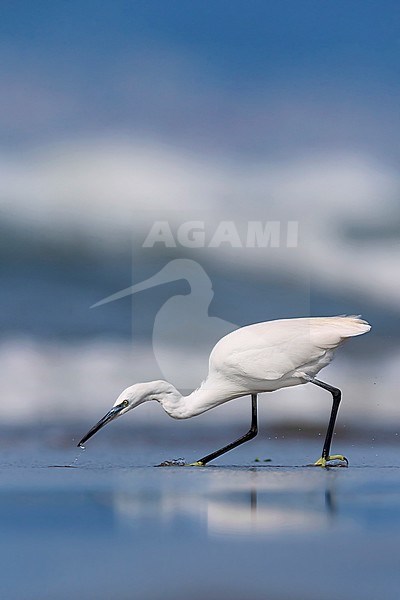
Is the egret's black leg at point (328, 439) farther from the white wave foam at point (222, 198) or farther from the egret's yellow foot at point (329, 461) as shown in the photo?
the white wave foam at point (222, 198)

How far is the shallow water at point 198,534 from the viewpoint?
1.58 m

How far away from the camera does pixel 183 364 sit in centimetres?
405

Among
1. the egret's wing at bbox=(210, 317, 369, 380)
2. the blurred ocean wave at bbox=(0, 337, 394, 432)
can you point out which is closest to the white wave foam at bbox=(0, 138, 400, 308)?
the blurred ocean wave at bbox=(0, 337, 394, 432)

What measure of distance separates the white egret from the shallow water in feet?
1.12

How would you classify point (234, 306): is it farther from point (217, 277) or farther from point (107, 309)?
point (107, 309)

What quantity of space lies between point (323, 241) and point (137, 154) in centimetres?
73

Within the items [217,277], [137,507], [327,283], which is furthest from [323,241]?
[137,507]

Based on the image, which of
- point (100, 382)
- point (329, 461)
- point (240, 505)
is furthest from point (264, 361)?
point (240, 505)

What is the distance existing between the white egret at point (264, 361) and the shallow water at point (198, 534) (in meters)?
0.34

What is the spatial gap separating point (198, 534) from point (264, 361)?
57.8 inches

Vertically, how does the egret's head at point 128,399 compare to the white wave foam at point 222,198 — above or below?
below

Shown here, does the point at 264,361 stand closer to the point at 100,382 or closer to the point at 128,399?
the point at 128,399

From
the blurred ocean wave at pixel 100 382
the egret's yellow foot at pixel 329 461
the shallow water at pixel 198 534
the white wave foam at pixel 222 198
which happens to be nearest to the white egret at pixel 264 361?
the egret's yellow foot at pixel 329 461

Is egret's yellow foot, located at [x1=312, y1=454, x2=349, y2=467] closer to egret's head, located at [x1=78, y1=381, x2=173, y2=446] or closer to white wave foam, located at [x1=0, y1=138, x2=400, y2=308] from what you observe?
egret's head, located at [x1=78, y1=381, x2=173, y2=446]
